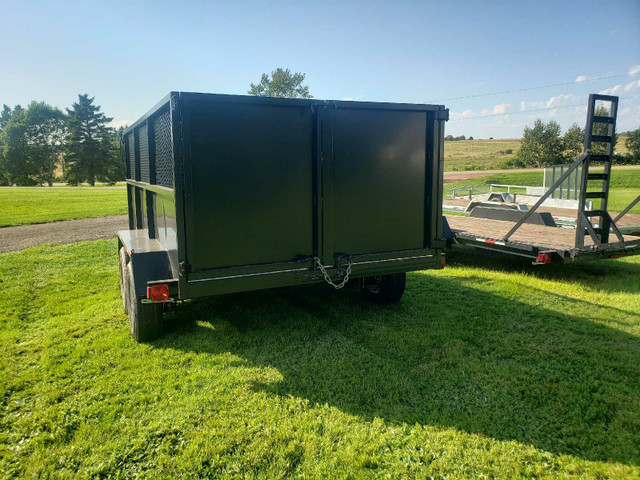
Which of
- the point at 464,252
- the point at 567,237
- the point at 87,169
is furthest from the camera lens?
the point at 87,169

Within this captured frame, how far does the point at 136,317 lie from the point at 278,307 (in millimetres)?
1788

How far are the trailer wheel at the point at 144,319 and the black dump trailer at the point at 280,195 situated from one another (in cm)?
1

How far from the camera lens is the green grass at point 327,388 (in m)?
2.72

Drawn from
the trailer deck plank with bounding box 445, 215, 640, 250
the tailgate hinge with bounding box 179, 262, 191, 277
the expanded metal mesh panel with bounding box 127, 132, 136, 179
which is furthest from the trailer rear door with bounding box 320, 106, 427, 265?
the expanded metal mesh panel with bounding box 127, 132, 136, 179

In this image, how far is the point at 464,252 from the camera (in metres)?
9.45

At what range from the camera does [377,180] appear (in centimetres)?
450

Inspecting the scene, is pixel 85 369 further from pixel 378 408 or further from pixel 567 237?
pixel 567 237

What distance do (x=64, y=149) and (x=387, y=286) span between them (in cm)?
6977

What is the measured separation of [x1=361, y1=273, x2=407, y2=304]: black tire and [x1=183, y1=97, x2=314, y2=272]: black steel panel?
1.55 metres

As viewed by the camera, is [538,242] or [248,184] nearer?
[248,184]

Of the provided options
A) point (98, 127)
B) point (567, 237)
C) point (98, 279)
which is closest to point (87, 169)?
point (98, 127)

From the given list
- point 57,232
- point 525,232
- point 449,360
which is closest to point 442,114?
point 449,360

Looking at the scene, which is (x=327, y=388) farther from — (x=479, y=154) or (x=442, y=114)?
(x=479, y=154)

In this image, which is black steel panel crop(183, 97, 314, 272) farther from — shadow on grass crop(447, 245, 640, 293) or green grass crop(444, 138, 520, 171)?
green grass crop(444, 138, 520, 171)
